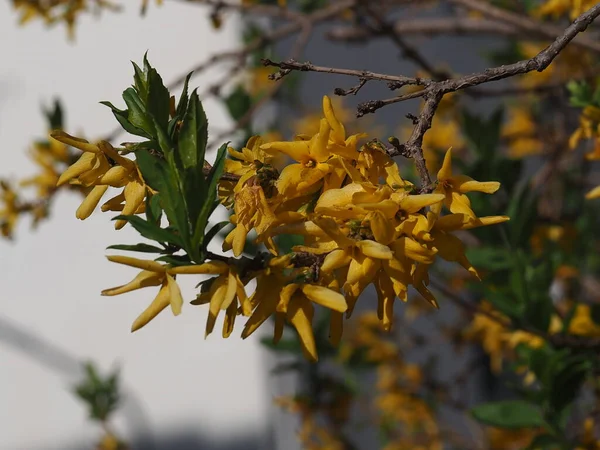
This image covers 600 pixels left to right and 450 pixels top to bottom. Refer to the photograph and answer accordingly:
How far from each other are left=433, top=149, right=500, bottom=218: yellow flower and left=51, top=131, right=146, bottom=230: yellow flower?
1.18 ft

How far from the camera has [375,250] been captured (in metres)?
0.71

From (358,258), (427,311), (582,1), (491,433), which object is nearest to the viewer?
(358,258)

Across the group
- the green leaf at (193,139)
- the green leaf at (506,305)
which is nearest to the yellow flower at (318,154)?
the green leaf at (193,139)

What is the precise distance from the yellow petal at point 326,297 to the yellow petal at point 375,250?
0.06 m

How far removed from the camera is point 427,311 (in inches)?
143

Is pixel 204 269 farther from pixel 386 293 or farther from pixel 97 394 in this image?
pixel 97 394

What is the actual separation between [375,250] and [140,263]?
25 cm

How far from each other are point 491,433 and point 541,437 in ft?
5.48

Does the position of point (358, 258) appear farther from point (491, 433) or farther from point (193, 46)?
point (193, 46)

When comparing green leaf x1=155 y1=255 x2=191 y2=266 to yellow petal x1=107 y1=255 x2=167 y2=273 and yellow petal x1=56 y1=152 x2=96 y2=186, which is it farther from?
yellow petal x1=56 y1=152 x2=96 y2=186

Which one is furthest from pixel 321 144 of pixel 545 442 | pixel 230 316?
pixel 545 442

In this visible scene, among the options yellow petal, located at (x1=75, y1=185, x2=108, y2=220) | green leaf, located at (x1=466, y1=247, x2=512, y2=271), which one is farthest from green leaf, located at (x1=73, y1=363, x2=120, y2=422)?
yellow petal, located at (x1=75, y1=185, x2=108, y2=220)

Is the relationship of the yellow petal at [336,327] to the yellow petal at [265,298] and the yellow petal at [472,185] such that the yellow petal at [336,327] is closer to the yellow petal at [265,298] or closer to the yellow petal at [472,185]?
the yellow petal at [265,298]

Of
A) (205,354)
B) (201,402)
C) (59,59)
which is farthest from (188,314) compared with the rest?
(59,59)
